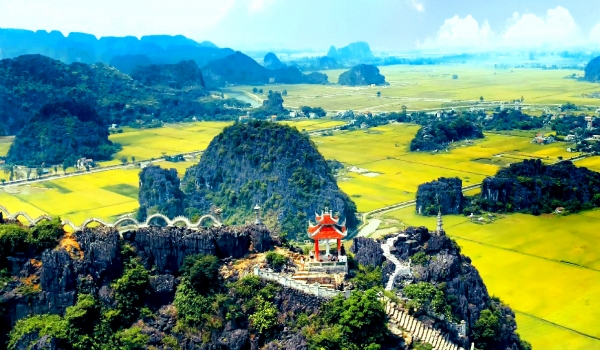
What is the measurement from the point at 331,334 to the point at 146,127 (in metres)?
101

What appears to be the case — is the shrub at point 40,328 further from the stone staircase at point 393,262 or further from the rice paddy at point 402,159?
the rice paddy at point 402,159

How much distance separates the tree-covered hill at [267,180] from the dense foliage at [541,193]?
1502 cm

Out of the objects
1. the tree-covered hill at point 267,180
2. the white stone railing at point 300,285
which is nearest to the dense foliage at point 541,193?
the tree-covered hill at point 267,180

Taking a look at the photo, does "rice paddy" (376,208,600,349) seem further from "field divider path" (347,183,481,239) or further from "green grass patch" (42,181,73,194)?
"green grass patch" (42,181,73,194)

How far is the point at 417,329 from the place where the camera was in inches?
1323

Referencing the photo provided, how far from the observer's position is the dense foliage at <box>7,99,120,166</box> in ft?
309

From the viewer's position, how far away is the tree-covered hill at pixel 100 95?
4956 inches

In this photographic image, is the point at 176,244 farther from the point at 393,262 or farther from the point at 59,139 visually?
the point at 59,139

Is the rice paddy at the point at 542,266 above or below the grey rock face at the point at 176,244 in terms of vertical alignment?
below

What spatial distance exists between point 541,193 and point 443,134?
37627 millimetres

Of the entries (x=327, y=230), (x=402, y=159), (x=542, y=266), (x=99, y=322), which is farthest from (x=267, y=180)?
(x=99, y=322)

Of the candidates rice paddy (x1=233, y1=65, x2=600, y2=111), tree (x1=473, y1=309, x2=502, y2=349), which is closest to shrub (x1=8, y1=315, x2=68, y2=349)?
tree (x1=473, y1=309, x2=502, y2=349)

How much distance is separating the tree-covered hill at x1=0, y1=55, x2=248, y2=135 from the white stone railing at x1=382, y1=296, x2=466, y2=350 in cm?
10029

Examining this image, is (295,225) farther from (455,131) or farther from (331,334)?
(455,131)
